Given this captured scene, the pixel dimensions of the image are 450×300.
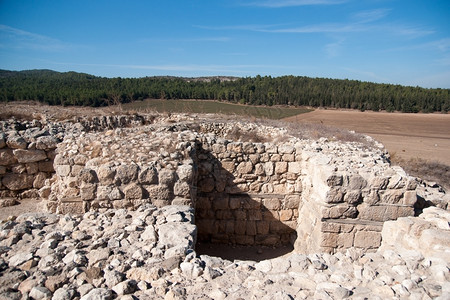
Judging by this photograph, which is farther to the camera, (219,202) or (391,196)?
(219,202)

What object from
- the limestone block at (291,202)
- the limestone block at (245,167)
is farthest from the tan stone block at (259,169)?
the limestone block at (291,202)

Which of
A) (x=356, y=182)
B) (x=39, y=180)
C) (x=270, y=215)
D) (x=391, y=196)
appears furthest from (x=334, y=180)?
(x=39, y=180)

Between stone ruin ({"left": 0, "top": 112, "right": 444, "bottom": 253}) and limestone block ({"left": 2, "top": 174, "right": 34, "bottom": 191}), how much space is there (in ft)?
0.05

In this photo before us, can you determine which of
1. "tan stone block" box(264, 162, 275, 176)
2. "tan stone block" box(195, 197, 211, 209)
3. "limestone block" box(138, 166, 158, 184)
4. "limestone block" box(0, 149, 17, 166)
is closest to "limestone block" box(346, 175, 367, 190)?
"tan stone block" box(264, 162, 275, 176)

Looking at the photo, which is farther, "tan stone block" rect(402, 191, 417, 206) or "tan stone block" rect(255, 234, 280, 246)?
"tan stone block" rect(255, 234, 280, 246)

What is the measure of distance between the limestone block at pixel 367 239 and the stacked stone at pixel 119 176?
259 centimetres

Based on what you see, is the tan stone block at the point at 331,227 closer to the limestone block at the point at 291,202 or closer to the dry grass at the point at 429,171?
the limestone block at the point at 291,202

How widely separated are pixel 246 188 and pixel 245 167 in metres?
0.43

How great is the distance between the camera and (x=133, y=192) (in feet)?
13.1

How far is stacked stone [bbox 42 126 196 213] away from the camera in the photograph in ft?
13.1

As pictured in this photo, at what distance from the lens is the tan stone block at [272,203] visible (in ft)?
18.7

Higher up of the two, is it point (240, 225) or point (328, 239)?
point (328, 239)

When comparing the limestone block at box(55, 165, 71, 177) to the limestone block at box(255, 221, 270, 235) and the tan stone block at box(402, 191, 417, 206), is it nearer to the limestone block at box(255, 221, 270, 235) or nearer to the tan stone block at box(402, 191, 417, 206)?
the limestone block at box(255, 221, 270, 235)

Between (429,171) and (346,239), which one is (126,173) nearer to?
(346,239)
